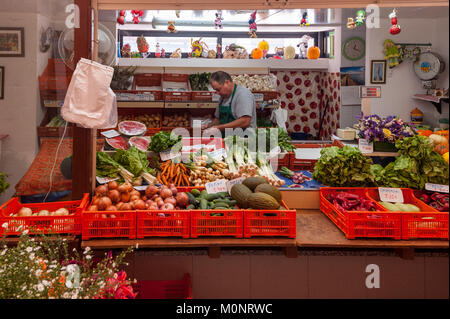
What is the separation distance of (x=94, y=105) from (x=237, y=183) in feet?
4.17

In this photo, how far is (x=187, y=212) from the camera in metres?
2.87

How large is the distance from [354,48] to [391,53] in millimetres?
997

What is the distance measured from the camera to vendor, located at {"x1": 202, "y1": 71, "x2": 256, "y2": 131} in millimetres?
5199

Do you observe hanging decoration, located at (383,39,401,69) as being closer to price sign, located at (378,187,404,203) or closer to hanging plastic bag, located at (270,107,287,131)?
hanging plastic bag, located at (270,107,287,131)

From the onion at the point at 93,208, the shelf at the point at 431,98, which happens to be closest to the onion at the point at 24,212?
the onion at the point at 93,208

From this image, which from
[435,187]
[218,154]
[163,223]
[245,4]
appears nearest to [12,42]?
[218,154]

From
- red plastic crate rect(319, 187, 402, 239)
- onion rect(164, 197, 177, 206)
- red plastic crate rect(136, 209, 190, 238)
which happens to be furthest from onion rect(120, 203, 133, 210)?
red plastic crate rect(319, 187, 402, 239)

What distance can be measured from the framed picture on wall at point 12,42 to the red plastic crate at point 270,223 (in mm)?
4368

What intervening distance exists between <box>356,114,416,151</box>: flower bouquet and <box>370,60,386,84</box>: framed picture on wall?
4340 mm

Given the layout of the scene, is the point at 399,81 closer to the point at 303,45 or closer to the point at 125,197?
the point at 303,45

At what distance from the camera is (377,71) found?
8.41m

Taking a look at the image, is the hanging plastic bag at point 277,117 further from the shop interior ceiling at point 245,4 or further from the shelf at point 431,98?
the shop interior ceiling at point 245,4
